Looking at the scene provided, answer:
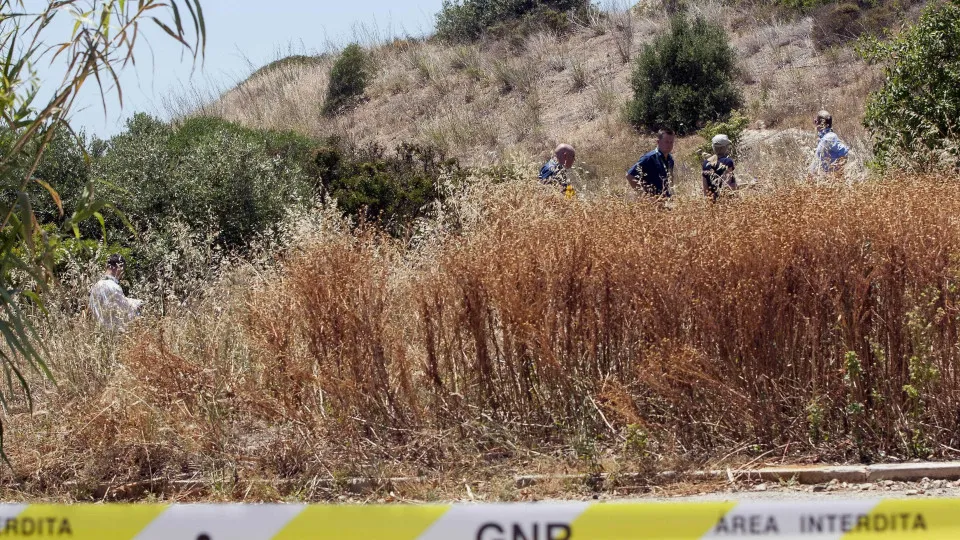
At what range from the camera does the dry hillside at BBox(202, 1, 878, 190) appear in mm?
21984

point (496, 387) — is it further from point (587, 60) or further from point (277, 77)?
point (277, 77)

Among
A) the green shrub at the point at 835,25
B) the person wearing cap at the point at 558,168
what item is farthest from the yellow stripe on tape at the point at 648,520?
the green shrub at the point at 835,25

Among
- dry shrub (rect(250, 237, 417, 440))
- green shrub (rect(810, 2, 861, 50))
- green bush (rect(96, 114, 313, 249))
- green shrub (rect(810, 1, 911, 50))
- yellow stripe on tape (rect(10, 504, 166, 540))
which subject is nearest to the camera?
yellow stripe on tape (rect(10, 504, 166, 540))

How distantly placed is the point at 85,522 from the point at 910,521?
2940 mm

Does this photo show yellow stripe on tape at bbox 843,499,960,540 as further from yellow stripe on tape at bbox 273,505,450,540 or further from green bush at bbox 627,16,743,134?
green bush at bbox 627,16,743,134

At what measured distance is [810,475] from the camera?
18.0 feet

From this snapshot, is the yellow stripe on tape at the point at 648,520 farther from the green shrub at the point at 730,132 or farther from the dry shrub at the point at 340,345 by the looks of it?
the green shrub at the point at 730,132

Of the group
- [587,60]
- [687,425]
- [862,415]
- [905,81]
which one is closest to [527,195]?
[687,425]

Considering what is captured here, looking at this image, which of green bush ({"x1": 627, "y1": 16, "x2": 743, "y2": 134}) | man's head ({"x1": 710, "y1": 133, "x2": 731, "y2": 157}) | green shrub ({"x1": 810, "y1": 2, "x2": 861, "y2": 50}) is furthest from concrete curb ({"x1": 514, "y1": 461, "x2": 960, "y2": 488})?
green shrub ({"x1": 810, "y1": 2, "x2": 861, "y2": 50})

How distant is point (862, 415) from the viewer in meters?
5.73

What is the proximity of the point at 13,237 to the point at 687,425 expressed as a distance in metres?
3.56

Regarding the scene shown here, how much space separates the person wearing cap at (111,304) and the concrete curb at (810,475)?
3.45m

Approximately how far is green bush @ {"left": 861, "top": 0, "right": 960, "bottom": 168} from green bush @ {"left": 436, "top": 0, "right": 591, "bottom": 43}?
74.1 feet

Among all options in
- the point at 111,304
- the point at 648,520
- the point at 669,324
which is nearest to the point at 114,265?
the point at 111,304
